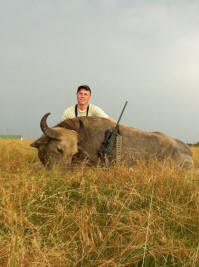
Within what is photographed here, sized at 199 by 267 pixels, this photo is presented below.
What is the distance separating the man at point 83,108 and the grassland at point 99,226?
3874 mm

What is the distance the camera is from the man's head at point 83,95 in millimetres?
7115

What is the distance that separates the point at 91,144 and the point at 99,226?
351cm

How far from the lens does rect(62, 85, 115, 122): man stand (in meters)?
7.15

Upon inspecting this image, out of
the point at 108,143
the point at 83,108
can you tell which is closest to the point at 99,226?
the point at 108,143

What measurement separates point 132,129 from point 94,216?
416 cm

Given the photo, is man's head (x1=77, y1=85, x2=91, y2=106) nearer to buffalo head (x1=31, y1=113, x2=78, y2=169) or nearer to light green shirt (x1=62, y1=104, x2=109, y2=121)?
light green shirt (x1=62, y1=104, x2=109, y2=121)

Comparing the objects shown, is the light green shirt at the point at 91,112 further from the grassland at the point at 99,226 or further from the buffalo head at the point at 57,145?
the grassland at the point at 99,226

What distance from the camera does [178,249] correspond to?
2.08 meters

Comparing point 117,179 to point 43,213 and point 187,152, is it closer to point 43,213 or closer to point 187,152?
point 43,213

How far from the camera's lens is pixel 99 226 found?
2357mm

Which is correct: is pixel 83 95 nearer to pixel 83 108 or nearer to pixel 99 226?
pixel 83 108

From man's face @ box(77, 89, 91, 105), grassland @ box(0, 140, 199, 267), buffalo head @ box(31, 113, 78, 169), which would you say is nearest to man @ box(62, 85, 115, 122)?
man's face @ box(77, 89, 91, 105)

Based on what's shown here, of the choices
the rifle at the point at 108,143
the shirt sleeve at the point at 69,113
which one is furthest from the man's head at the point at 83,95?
the rifle at the point at 108,143

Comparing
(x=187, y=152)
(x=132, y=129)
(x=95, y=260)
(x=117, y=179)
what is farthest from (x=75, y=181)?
(x=187, y=152)
